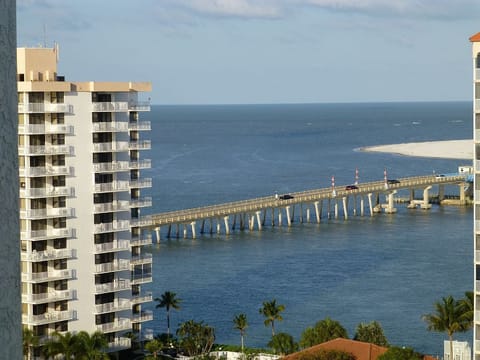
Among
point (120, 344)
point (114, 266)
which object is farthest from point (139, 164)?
point (120, 344)

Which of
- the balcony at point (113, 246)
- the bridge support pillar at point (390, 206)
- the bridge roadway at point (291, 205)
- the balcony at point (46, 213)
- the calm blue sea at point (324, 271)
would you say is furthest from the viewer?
the bridge support pillar at point (390, 206)

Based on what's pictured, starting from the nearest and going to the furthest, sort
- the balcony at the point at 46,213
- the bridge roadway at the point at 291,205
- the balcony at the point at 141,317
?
the balcony at the point at 46,213 < the balcony at the point at 141,317 < the bridge roadway at the point at 291,205

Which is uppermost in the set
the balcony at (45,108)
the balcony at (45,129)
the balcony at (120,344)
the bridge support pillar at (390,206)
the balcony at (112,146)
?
the balcony at (45,108)

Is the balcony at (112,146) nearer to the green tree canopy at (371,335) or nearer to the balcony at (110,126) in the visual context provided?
the balcony at (110,126)

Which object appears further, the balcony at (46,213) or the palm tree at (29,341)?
the balcony at (46,213)

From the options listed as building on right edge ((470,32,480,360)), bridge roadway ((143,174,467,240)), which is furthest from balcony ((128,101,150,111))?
bridge roadway ((143,174,467,240))

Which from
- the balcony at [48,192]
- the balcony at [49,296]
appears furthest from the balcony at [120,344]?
the balcony at [48,192]

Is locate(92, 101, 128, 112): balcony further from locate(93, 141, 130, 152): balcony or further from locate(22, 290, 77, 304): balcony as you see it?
locate(22, 290, 77, 304): balcony

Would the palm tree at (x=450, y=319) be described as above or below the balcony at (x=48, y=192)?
below

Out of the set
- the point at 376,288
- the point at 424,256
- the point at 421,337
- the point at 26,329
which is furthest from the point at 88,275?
the point at 424,256
